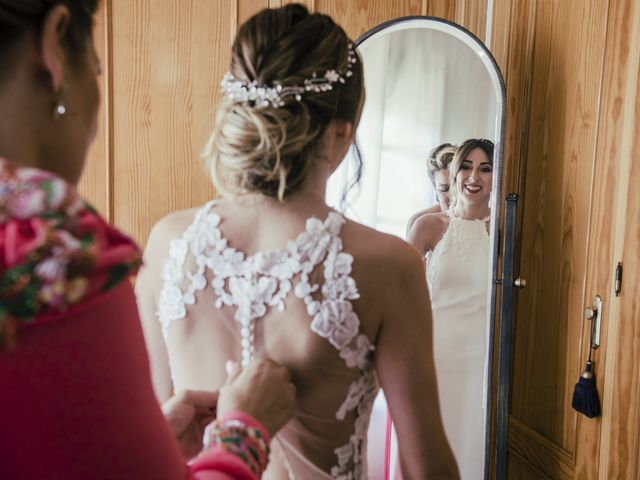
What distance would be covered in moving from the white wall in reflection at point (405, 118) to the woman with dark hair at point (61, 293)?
1.59m

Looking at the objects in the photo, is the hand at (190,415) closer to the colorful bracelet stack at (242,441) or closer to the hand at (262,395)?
the hand at (262,395)

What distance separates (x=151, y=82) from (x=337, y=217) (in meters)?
1.49

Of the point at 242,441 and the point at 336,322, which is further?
the point at 336,322

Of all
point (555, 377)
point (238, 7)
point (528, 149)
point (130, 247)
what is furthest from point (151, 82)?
point (130, 247)

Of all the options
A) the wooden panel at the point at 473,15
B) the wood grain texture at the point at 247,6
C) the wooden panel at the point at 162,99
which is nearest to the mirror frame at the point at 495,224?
the wooden panel at the point at 473,15

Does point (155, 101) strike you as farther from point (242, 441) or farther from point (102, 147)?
point (242, 441)

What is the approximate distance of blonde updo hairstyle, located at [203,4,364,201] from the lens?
0.92 metres

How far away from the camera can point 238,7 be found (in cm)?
223

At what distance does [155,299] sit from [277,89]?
41 cm

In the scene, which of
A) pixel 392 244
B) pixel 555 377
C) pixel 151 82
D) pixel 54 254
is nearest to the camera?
pixel 54 254

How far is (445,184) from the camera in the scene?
1994 mm

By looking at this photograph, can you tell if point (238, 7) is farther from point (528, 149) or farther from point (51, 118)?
point (51, 118)

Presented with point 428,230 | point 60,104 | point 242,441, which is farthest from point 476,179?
point 60,104

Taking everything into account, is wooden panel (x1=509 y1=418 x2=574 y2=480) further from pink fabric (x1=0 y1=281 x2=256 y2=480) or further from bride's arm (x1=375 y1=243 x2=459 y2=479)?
pink fabric (x1=0 y1=281 x2=256 y2=480)
